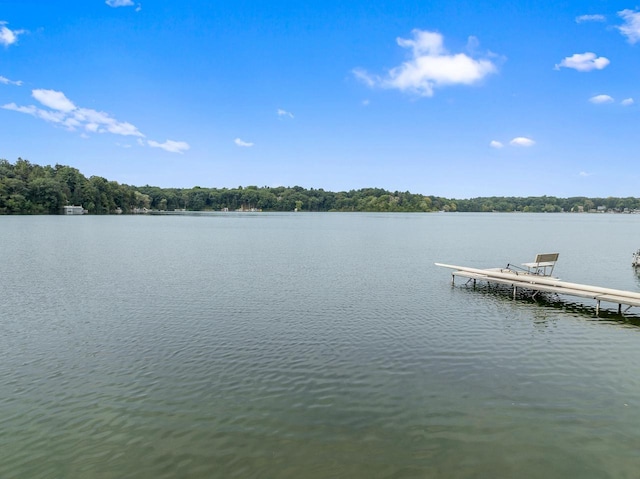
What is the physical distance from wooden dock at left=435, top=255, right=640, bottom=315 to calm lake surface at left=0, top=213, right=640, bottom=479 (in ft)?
2.66

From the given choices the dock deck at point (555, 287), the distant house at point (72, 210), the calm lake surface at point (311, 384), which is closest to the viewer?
the calm lake surface at point (311, 384)

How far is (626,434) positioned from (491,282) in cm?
1934

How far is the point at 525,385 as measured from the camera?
10969mm

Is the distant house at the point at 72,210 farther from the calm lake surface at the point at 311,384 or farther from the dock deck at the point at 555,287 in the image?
the dock deck at the point at 555,287

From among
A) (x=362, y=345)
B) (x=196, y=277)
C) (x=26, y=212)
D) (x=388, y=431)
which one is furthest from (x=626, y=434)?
(x=26, y=212)

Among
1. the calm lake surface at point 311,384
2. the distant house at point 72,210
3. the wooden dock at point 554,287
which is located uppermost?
the distant house at point 72,210

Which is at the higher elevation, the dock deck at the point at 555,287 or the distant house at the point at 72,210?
the distant house at the point at 72,210

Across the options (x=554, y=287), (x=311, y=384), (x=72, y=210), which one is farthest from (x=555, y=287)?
(x=72, y=210)

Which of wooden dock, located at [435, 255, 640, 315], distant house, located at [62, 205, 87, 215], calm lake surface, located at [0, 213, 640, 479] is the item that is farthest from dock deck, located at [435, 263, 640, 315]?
distant house, located at [62, 205, 87, 215]

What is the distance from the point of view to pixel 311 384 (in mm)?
10906

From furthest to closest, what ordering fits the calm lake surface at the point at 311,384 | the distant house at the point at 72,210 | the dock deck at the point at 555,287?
the distant house at the point at 72,210 < the dock deck at the point at 555,287 < the calm lake surface at the point at 311,384

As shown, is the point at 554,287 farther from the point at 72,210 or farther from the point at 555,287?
the point at 72,210

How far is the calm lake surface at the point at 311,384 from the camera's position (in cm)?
776

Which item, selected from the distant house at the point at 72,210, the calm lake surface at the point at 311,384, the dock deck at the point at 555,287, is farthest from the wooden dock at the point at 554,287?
the distant house at the point at 72,210
